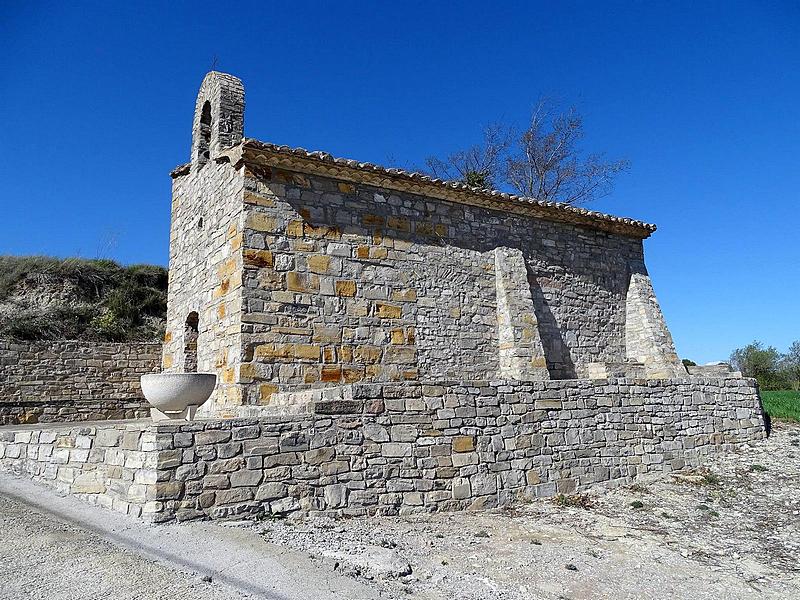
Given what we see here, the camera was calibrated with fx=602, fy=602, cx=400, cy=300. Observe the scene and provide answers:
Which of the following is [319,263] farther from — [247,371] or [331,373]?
[247,371]

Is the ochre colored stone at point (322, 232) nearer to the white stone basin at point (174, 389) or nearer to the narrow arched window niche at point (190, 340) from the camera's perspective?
the narrow arched window niche at point (190, 340)

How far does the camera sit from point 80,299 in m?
17.1

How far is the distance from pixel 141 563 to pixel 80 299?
14.7m

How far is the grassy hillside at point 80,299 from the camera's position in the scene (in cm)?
1543

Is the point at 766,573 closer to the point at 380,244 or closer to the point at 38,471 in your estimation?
the point at 380,244

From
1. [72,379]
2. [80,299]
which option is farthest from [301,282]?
[80,299]

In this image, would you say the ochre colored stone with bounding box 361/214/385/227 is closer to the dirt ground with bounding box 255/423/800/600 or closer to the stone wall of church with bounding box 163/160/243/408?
the stone wall of church with bounding box 163/160/243/408

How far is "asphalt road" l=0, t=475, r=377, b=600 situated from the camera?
4.02 meters

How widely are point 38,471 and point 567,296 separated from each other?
379 inches

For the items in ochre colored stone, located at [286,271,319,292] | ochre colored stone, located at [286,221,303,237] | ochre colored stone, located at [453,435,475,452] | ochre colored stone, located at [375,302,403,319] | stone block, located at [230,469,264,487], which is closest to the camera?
stone block, located at [230,469,264,487]

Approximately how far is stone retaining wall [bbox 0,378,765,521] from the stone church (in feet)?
6.28

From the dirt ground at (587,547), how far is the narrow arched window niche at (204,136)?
7708 mm

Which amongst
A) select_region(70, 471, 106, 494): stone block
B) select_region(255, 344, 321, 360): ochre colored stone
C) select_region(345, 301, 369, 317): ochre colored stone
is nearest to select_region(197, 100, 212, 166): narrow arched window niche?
select_region(345, 301, 369, 317): ochre colored stone

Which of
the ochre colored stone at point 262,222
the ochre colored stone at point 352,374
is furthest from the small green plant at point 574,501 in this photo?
the ochre colored stone at point 262,222
